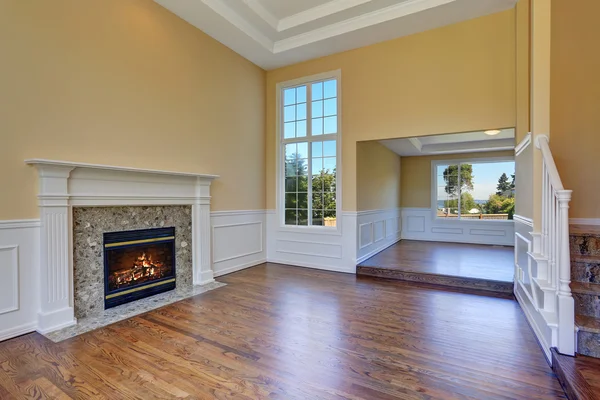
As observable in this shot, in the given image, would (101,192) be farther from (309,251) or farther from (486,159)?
(486,159)

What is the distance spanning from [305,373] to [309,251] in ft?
10.9

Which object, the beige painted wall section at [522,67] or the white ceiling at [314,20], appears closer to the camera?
the beige painted wall section at [522,67]

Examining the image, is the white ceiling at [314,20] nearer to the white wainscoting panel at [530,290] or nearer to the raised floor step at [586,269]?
the white wainscoting panel at [530,290]

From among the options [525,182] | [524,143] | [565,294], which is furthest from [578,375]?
[524,143]

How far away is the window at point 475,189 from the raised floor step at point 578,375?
6.48 meters

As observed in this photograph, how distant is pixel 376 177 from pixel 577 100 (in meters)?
3.34

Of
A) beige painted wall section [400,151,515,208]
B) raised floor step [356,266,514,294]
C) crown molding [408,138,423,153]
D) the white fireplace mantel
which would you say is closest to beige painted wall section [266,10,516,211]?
raised floor step [356,266,514,294]

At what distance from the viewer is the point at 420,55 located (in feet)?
14.8

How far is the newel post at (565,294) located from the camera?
2.15 metres

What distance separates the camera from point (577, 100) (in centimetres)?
340

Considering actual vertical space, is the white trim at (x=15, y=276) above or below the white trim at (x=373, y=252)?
above

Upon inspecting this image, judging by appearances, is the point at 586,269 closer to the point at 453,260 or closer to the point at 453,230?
the point at 453,260

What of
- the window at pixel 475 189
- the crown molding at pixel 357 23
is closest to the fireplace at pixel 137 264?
the crown molding at pixel 357 23

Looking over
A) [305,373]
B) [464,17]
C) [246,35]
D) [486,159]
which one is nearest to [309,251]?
[305,373]
